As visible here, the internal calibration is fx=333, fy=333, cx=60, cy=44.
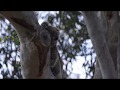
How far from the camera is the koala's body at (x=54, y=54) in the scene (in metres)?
3.84

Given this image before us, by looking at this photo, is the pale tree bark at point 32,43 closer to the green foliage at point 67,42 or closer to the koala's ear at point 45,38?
the koala's ear at point 45,38

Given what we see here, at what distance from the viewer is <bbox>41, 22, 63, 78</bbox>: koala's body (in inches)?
151

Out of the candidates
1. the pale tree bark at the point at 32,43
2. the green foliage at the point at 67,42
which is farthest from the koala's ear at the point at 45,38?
Result: the green foliage at the point at 67,42

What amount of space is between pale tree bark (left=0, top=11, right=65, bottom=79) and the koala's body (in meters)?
0.06

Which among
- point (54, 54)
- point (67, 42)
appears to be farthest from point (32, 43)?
point (67, 42)

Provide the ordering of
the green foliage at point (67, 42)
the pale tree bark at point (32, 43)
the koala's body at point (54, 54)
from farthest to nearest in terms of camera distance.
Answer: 1. the green foliage at point (67, 42)
2. the koala's body at point (54, 54)
3. the pale tree bark at point (32, 43)

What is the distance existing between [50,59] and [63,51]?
516 centimetres

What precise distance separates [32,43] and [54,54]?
472mm

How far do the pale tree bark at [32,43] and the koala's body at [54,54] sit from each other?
0.20 feet

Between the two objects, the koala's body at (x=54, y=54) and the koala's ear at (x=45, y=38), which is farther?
the koala's body at (x=54, y=54)

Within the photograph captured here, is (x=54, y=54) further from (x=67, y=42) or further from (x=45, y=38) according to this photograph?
(x=67, y=42)

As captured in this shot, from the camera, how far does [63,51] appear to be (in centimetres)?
929

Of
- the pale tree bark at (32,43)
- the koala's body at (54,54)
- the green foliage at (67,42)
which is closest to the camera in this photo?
the pale tree bark at (32,43)
